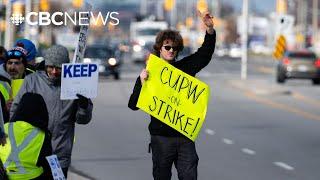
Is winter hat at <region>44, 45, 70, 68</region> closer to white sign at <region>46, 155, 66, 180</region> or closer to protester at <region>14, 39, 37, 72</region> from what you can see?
Result: white sign at <region>46, 155, 66, 180</region>

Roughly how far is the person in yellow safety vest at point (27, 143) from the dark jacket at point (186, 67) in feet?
6.92

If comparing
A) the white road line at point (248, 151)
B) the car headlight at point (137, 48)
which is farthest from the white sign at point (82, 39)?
the car headlight at point (137, 48)

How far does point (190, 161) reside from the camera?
876 cm

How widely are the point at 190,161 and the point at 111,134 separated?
1174 cm

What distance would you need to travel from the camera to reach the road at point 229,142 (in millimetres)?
14711

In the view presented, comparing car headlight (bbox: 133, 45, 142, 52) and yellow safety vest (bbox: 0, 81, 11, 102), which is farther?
car headlight (bbox: 133, 45, 142, 52)

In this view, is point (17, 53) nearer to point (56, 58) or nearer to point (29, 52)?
point (29, 52)

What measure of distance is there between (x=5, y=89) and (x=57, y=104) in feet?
4.17

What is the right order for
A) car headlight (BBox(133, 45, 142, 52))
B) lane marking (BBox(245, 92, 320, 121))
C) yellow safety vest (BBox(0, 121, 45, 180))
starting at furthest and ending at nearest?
car headlight (BBox(133, 45, 142, 52)), lane marking (BBox(245, 92, 320, 121)), yellow safety vest (BBox(0, 121, 45, 180))

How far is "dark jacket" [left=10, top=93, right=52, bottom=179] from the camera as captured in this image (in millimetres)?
6711

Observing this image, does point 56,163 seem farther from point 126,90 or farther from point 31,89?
point 126,90

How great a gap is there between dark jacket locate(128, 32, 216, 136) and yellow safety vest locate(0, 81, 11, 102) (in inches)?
44.9

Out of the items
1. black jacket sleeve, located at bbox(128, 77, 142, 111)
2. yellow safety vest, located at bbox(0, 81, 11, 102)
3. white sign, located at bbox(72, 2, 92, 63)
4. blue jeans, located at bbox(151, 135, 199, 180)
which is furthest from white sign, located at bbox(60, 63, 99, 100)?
yellow safety vest, located at bbox(0, 81, 11, 102)

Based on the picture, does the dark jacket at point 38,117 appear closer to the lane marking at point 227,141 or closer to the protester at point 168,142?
the protester at point 168,142
